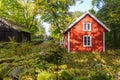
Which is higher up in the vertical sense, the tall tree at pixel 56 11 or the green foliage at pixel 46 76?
the tall tree at pixel 56 11

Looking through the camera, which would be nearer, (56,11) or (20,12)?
(56,11)

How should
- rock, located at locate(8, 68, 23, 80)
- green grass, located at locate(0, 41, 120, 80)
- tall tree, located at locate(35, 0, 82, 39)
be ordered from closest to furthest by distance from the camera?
green grass, located at locate(0, 41, 120, 80)
rock, located at locate(8, 68, 23, 80)
tall tree, located at locate(35, 0, 82, 39)

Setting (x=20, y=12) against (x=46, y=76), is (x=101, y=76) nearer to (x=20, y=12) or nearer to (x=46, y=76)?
(x=46, y=76)

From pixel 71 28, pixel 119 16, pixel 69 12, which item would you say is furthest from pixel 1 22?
pixel 119 16

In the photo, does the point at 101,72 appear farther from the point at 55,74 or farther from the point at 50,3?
the point at 50,3

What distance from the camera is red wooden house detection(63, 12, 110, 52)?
33312 mm

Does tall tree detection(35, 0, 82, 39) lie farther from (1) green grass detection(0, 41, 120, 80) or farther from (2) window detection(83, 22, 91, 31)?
(1) green grass detection(0, 41, 120, 80)

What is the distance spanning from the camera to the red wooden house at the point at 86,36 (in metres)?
33.3

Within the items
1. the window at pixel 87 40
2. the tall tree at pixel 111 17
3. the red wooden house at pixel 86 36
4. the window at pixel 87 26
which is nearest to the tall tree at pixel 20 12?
the tall tree at pixel 111 17

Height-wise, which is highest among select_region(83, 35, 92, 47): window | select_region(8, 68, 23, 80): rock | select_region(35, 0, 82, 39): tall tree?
select_region(35, 0, 82, 39): tall tree

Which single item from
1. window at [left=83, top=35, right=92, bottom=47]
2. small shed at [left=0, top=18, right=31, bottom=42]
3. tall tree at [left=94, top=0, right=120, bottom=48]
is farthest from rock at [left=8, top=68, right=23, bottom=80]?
tall tree at [left=94, top=0, right=120, bottom=48]

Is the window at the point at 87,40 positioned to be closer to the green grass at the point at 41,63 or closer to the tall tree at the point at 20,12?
the green grass at the point at 41,63

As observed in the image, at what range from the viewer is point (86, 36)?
3359 centimetres

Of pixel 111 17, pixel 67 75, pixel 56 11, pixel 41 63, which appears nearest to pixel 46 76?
pixel 67 75
